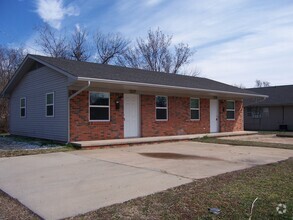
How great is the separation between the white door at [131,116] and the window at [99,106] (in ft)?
3.42

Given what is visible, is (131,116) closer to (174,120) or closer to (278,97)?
(174,120)

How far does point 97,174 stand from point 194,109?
38.1ft

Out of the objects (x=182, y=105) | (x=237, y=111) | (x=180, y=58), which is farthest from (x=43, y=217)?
(x=180, y=58)

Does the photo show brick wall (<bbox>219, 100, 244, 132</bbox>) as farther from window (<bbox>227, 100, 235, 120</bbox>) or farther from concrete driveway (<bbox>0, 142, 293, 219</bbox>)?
concrete driveway (<bbox>0, 142, 293, 219</bbox>)

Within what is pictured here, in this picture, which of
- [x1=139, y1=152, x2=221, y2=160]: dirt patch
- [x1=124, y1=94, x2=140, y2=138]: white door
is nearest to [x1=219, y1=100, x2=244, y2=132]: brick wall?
[x1=124, y1=94, x2=140, y2=138]: white door

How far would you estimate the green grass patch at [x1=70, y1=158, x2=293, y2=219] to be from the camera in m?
4.28

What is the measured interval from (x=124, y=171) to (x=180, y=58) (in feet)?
109

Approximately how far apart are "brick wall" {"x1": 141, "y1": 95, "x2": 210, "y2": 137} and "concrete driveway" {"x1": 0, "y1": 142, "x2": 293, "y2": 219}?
4.82 metres

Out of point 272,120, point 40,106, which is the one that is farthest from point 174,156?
point 272,120

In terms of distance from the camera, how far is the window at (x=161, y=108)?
15.8m

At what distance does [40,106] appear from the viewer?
49.3 ft

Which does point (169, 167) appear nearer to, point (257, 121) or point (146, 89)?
point (146, 89)

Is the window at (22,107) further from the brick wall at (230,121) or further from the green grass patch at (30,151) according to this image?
the brick wall at (230,121)

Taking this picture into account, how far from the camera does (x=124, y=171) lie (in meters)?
7.27
